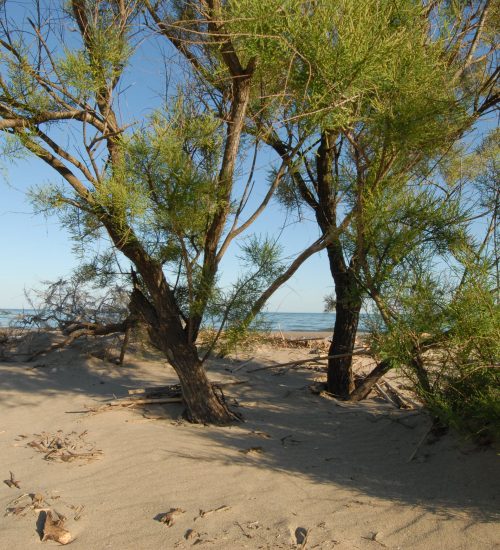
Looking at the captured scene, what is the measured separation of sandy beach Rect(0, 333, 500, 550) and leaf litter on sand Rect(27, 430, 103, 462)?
0.02m

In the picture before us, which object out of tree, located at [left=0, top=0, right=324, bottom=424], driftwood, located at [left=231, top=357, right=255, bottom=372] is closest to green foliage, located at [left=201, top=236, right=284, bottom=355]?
tree, located at [left=0, top=0, right=324, bottom=424]

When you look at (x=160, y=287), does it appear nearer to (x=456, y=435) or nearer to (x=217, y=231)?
(x=217, y=231)

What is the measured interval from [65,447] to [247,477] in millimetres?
1701

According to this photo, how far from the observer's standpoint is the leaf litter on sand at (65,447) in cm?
455

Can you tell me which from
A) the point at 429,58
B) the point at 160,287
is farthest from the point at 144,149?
the point at 429,58

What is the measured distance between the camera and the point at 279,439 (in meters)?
5.33

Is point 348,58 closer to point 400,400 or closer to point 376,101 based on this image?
point 376,101

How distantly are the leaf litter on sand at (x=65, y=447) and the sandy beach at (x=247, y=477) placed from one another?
2 cm

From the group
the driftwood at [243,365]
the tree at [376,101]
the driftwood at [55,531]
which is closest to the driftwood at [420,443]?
the tree at [376,101]

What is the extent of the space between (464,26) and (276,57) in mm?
3055

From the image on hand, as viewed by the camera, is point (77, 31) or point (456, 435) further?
point (77, 31)

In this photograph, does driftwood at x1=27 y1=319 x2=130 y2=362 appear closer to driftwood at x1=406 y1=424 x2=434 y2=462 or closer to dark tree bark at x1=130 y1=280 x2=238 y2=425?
dark tree bark at x1=130 y1=280 x2=238 y2=425

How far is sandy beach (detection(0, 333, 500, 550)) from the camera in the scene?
3.30 metres

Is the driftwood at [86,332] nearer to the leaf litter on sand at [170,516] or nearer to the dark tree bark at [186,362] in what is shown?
the dark tree bark at [186,362]
